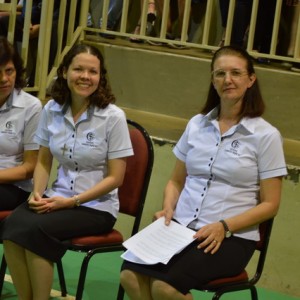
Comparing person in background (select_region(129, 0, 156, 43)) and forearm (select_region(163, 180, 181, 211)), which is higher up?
person in background (select_region(129, 0, 156, 43))

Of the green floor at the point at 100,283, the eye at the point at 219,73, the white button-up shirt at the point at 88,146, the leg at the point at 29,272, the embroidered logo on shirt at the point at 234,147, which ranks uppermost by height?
the eye at the point at 219,73

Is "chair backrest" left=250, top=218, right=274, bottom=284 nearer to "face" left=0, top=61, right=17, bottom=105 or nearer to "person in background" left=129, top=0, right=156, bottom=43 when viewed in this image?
"face" left=0, top=61, right=17, bottom=105

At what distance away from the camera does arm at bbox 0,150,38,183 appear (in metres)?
3.15

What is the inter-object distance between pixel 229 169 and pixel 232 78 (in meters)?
0.35

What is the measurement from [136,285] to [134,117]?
7.40 feet

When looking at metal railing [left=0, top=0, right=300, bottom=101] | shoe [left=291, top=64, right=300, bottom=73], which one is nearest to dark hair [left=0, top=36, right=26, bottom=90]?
metal railing [left=0, top=0, right=300, bottom=101]

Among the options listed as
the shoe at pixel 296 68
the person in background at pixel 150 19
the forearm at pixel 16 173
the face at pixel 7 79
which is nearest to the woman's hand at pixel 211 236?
the forearm at pixel 16 173

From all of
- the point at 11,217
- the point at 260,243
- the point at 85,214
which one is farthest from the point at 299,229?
the point at 11,217

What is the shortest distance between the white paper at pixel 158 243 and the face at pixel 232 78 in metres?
0.55

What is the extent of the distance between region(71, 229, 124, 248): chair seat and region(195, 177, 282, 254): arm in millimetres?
487

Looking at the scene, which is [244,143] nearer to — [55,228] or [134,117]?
[55,228]

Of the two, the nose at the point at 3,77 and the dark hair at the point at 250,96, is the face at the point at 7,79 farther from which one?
the dark hair at the point at 250,96

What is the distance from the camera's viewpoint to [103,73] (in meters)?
3.10

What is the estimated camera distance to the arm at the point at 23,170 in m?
3.15
